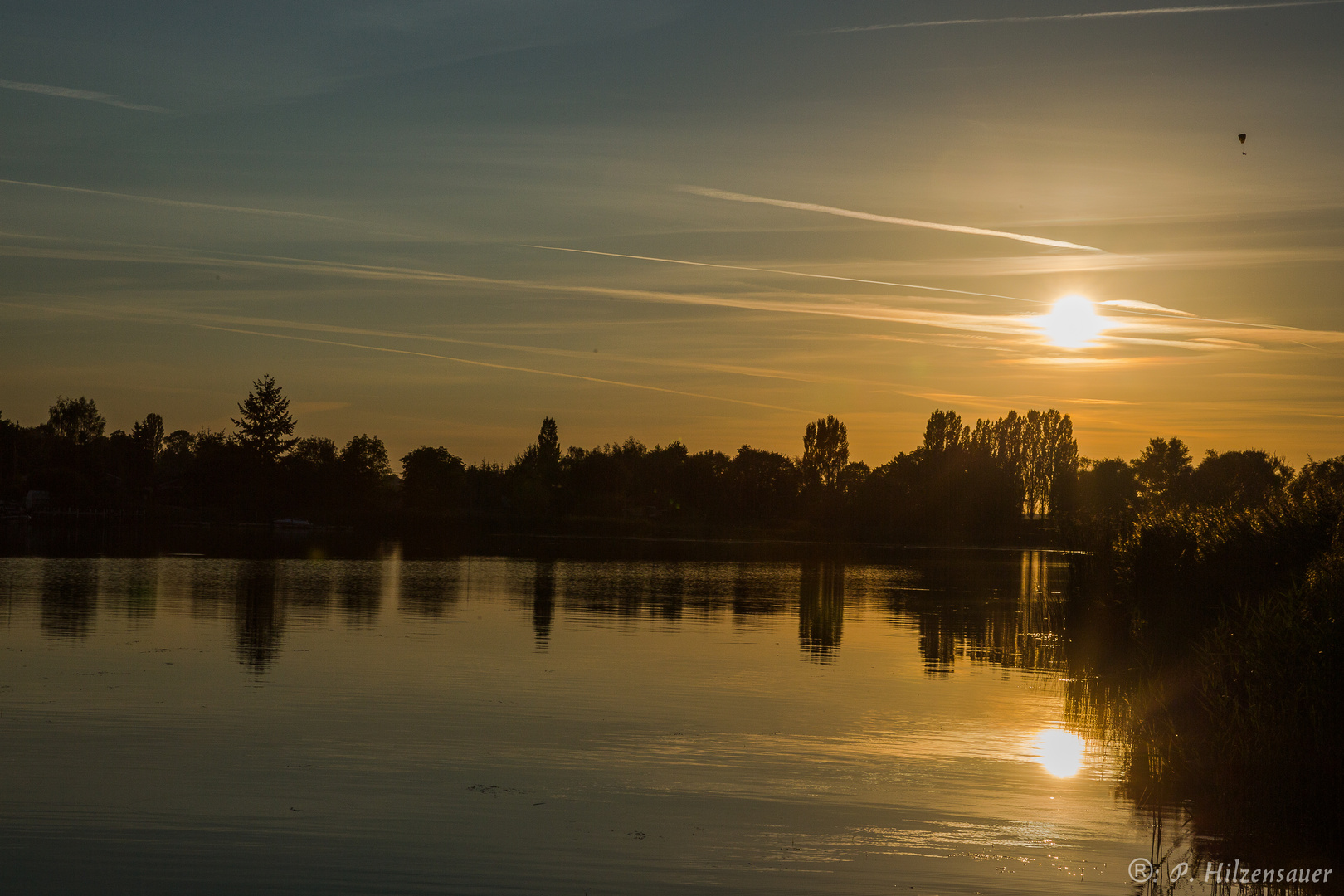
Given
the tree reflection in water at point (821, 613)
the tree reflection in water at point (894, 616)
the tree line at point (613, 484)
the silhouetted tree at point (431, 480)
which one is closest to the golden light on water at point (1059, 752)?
the tree reflection in water at point (894, 616)

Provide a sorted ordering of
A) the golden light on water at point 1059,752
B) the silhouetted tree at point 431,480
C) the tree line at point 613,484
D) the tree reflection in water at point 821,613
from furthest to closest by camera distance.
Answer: the silhouetted tree at point 431,480, the tree line at point 613,484, the tree reflection in water at point 821,613, the golden light on water at point 1059,752

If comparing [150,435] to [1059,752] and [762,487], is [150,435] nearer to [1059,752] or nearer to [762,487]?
[762,487]

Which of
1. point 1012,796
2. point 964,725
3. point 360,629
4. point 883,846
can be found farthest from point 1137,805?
point 360,629

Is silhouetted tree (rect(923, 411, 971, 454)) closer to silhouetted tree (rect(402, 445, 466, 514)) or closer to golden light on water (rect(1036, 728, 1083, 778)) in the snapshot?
silhouetted tree (rect(402, 445, 466, 514))

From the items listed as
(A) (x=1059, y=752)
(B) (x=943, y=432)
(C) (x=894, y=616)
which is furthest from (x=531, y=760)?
(B) (x=943, y=432)

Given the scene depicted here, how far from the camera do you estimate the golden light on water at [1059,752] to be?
16061 millimetres

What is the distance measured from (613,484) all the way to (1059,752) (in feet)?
425

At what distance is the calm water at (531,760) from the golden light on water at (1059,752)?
2.8 inches

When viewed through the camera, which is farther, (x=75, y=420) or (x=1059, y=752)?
(x=75, y=420)

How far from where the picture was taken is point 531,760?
607 inches

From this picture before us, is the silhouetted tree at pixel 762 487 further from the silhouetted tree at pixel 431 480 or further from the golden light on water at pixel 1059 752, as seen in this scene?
the golden light on water at pixel 1059 752

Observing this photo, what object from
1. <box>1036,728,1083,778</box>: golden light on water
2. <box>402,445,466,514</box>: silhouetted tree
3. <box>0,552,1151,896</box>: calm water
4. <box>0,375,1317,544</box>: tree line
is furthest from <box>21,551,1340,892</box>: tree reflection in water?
<box>402,445,466,514</box>: silhouetted tree

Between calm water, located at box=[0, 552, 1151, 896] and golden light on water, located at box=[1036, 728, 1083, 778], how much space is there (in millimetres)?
70

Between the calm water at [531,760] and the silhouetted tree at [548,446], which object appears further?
the silhouetted tree at [548,446]
